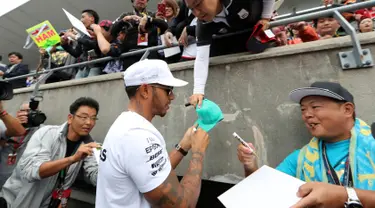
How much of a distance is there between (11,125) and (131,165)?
7.98ft

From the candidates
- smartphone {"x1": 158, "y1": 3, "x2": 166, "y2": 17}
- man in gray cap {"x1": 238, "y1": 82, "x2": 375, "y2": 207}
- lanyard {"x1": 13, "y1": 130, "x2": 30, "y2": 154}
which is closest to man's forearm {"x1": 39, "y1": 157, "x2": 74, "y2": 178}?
lanyard {"x1": 13, "y1": 130, "x2": 30, "y2": 154}

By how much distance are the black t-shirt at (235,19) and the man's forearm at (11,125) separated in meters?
2.52

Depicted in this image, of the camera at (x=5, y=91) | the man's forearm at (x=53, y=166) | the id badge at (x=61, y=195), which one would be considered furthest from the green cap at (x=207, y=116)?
the camera at (x=5, y=91)

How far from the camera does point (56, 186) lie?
2711 mm

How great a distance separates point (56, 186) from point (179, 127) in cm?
166

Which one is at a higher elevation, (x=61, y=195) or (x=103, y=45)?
(x=103, y=45)

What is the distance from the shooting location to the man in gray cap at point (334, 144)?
4.57 ft

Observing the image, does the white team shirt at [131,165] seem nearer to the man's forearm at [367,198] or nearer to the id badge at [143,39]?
the man's forearm at [367,198]

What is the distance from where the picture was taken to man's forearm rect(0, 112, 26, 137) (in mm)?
2741

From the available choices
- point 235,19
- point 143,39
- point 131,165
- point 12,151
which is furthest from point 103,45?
point 131,165

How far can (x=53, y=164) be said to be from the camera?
2365mm

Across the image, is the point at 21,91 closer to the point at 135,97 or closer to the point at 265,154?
the point at 135,97

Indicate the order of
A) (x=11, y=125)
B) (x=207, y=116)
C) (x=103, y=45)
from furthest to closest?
(x=103, y=45) → (x=11, y=125) → (x=207, y=116)

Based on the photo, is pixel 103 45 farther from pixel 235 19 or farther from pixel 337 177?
pixel 337 177
